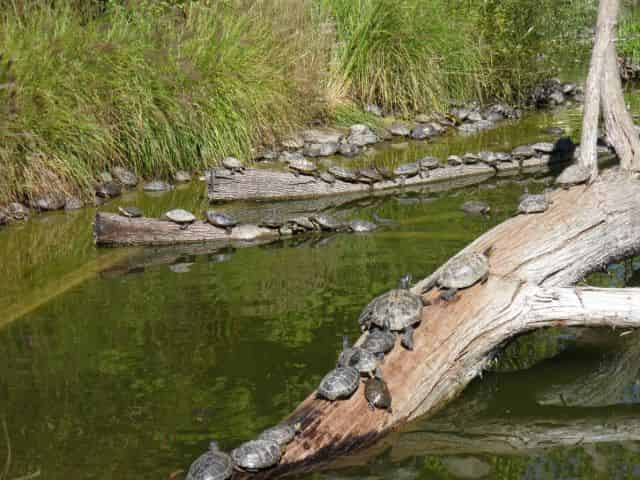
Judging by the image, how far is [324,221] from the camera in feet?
30.6

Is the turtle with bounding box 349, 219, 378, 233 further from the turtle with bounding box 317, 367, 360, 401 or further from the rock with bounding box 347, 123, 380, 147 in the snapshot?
the turtle with bounding box 317, 367, 360, 401

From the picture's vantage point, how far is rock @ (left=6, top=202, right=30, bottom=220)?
978 centimetres

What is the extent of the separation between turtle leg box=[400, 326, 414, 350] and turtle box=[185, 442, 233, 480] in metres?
1.31

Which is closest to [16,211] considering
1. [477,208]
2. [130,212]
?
[130,212]

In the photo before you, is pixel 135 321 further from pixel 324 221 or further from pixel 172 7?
pixel 172 7

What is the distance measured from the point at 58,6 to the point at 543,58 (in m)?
7.57

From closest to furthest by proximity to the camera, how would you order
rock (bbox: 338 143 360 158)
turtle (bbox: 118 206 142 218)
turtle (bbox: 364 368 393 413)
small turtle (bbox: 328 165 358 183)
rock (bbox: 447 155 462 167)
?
turtle (bbox: 364 368 393 413) < turtle (bbox: 118 206 142 218) < small turtle (bbox: 328 165 358 183) < rock (bbox: 447 155 462 167) < rock (bbox: 338 143 360 158)

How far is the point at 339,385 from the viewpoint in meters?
4.98

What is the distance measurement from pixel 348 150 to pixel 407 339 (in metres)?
7.13

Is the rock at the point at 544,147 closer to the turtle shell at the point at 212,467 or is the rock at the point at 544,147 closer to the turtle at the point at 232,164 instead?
the turtle at the point at 232,164

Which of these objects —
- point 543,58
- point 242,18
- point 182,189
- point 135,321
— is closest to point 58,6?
point 242,18

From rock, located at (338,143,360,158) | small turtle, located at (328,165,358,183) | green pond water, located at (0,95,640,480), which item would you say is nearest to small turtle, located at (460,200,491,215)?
green pond water, located at (0,95,640,480)

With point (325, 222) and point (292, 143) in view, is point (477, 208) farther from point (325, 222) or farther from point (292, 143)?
point (292, 143)

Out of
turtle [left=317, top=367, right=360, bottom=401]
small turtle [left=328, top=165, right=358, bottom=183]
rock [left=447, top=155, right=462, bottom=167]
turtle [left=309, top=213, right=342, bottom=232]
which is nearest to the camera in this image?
turtle [left=317, top=367, right=360, bottom=401]
